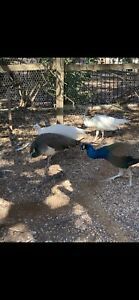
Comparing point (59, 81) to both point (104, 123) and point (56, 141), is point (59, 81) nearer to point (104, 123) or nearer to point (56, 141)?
point (104, 123)

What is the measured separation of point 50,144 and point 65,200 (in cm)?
81

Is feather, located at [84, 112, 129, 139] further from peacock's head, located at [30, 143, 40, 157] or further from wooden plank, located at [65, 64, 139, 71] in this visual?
peacock's head, located at [30, 143, 40, 157]

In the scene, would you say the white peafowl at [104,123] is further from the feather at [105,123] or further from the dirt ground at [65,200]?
the dirt ground at [65,200]

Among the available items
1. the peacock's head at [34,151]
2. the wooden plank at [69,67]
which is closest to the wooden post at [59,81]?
the wooden plank at [69,67]

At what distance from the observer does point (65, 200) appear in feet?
10.7

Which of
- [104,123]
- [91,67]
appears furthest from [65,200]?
[91,67]

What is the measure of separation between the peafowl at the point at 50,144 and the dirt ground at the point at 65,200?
142 mm

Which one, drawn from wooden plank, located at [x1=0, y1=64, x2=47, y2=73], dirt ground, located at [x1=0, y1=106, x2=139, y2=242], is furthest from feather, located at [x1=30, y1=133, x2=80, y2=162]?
wooden plank, located at [x1=0, y1=64, x2=47, y2=73]

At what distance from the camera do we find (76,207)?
3.16m

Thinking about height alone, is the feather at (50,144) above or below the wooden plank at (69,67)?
below

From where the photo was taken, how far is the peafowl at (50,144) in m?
3.93

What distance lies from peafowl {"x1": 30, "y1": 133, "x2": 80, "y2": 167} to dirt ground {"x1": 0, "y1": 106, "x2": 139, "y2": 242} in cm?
14

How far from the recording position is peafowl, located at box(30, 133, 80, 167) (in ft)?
12.9
